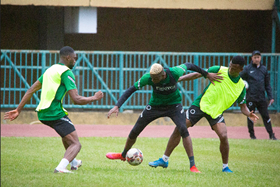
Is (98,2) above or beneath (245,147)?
above

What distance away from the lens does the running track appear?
40.7 feet

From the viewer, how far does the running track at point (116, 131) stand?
12.4 m

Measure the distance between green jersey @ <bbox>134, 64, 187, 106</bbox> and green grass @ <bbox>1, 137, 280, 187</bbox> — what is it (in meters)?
1.17

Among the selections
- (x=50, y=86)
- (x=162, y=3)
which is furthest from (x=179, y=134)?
(x=162, y=3)

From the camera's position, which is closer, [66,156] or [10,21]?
[66,156]

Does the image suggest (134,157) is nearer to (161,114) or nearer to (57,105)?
(161,114)

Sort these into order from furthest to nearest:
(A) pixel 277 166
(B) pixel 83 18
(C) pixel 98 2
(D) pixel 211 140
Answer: (B) pixel 83 18, (C) pixel 98 2, (D) pixel 211 140, (A) pixel 277 166

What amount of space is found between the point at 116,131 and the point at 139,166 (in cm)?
553

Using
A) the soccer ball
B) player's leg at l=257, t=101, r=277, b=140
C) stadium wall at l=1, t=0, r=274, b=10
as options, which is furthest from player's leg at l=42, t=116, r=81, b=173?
stadium wall at l=1, t=0, r=274, b=10

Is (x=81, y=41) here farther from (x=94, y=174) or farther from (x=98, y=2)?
(x=94, y=174)

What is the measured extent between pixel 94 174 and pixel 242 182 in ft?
7.23

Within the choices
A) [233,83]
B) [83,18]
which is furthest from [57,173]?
[83,18]

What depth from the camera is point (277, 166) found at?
8.06m

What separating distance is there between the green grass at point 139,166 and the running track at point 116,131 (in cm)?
98
